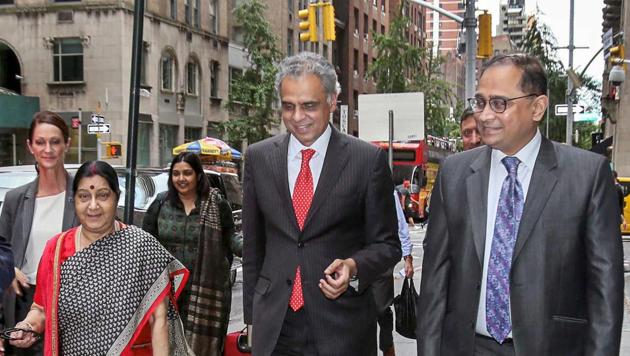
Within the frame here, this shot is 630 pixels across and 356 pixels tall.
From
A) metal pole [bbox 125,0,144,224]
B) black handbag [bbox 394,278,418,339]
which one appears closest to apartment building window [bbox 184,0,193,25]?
metal pole [bbox 125,0,144,224]

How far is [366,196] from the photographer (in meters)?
3.49

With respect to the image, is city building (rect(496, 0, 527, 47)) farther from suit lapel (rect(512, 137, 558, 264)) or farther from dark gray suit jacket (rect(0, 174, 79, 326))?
suit lapel (rect(512, 137, 558, 264))

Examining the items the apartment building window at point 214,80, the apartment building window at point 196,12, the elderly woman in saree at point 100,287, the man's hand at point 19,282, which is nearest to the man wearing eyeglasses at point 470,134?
the elderly woman in saree at point 100,287

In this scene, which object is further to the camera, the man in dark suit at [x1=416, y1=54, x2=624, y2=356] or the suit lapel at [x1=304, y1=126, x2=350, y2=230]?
the suit lapel at [x1=304, y1=126, x2=350, y2=230]

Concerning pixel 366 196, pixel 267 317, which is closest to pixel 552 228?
pixel 366 196

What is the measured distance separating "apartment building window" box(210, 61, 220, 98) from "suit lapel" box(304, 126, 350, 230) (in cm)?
3604

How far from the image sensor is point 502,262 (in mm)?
2916

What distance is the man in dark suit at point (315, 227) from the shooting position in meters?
3.42

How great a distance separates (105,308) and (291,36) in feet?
152

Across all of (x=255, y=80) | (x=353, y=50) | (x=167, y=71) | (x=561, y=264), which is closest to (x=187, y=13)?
(x=167, y=71)

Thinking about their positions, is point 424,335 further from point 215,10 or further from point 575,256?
point 215,10

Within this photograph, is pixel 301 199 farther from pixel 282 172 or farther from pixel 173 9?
pixel 173 9

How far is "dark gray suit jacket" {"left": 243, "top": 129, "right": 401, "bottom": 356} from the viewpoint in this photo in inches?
135

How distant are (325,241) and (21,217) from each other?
1.91 meters
